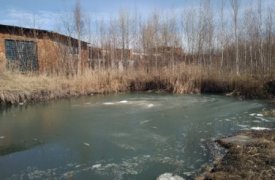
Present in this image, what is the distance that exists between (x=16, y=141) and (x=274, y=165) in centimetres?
520

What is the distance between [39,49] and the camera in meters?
21.6

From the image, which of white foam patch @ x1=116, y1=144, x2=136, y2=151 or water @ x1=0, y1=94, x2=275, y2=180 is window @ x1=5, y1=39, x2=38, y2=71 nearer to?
water @ x1=0, y1=94, x2=275, y2=180

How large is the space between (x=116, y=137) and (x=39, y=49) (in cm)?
1580

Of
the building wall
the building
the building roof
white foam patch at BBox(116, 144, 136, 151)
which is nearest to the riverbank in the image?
the building

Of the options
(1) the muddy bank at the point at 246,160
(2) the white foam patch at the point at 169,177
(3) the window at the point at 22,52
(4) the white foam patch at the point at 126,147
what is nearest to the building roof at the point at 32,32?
(3) the window at the point at 22,52

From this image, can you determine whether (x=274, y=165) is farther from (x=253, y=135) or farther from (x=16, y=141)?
(x=16, y=141)

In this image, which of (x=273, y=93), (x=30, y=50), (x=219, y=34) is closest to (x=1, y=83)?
(x=30, y=50)

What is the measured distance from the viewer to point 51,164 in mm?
5570

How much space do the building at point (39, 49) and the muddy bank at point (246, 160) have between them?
13.9 metres

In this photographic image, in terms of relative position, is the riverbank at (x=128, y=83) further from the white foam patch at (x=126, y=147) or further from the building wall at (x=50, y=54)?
the white foam patch at (x=126, y=147)

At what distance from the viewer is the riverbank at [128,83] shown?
44.7ft

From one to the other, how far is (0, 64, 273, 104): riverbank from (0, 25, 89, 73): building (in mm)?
2638

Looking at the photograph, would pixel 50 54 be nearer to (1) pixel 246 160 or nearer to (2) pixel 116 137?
(2) pixel 116 137

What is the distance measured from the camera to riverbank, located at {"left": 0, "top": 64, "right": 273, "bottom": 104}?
13.6 m
